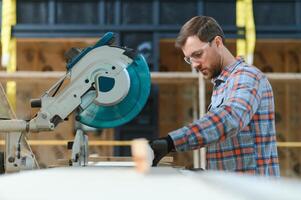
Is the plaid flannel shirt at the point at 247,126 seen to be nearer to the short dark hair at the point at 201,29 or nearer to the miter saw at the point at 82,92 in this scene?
the short dark hair at the point at 201,29

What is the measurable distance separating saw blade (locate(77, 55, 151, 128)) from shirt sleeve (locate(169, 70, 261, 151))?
1.24 feet

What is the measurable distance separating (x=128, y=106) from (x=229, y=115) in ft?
1.80

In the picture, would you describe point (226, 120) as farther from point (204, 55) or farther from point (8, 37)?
point (8, 37)

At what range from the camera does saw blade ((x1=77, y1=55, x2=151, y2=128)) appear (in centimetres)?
226

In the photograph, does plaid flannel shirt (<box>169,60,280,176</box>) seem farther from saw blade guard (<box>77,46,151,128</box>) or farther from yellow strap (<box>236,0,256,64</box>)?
yellow strap (<box>236,0,256,64</box>)

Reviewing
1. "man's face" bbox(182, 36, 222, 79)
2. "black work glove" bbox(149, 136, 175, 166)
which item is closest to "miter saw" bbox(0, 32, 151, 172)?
"man's face" bbox(182, 36, 222, 79)

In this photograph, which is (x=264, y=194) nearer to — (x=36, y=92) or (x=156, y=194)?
(x=156, y=194)

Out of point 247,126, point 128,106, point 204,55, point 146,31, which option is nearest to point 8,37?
point 146,31

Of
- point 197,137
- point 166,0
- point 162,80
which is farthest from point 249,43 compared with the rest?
point 197,137

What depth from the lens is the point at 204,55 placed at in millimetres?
2230

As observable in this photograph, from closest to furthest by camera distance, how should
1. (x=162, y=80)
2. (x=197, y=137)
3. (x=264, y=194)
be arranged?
(x=264, y=194) → (x=197, y=137) → (x=162, y=80)

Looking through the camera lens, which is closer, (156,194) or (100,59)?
(156,194)

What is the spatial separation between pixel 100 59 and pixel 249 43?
12.0 feet

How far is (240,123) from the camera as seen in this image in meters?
1.87
